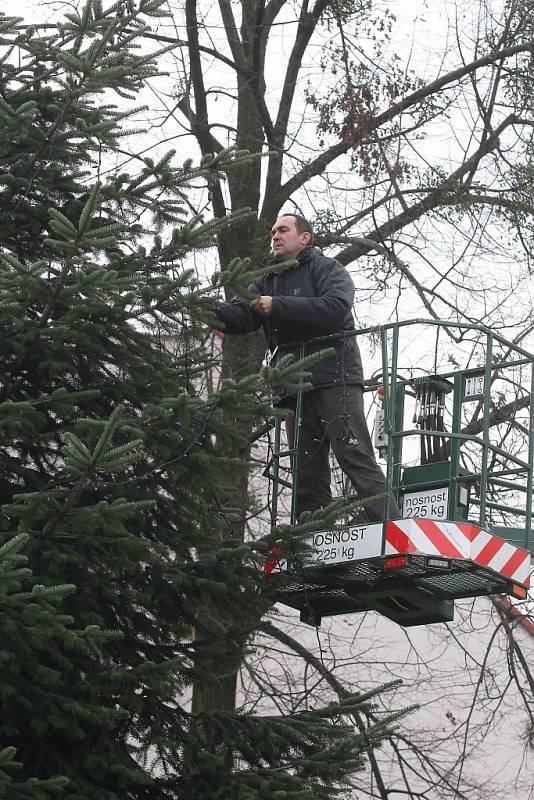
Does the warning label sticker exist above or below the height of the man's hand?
below

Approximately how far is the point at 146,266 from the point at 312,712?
2.76 m

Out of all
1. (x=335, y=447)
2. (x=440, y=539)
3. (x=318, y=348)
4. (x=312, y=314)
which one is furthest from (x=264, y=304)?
(x=440, y=539)

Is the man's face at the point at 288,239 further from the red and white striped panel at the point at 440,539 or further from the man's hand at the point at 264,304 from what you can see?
the red and white striped panel at the point at 440,539

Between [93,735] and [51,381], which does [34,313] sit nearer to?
[51,381]

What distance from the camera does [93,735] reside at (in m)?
7.38

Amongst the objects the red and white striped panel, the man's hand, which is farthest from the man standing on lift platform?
the red and white striped panel

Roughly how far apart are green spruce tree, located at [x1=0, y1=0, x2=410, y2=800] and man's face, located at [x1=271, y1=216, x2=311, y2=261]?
659 millimetres

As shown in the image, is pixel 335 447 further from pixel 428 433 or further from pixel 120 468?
pixel 120 468

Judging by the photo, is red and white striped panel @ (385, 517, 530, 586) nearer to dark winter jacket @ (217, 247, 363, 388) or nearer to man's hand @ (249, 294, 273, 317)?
dark winter jacket @ (217, 247, 363, 388)

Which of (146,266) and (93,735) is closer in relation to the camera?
(93,735)

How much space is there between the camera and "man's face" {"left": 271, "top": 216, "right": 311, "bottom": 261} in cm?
916

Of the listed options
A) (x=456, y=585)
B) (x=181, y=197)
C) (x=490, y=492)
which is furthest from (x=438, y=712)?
(x=181, y=197)

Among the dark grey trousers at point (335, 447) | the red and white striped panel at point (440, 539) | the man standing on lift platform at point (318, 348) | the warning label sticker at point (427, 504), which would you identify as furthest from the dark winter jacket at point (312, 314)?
the red and white striped panel at point (440, 539)

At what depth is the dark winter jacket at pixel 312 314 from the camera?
8758mm
